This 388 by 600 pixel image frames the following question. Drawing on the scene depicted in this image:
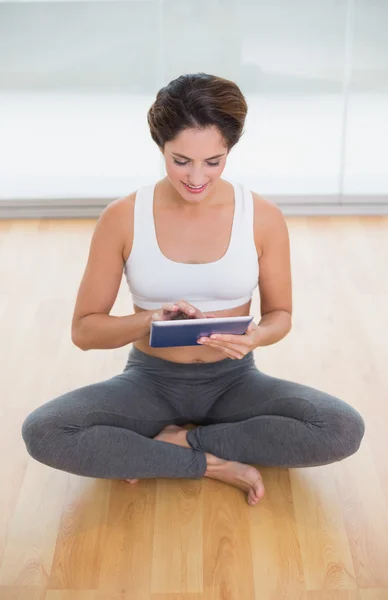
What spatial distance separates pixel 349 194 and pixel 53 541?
2629 mm

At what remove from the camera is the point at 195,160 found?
2.15 metres

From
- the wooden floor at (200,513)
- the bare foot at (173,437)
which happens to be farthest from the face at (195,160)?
the wooden floor at (200,513)

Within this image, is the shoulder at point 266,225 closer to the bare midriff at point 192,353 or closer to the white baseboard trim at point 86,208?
the bare midriff at point 192,353

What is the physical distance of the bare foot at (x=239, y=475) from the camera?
7.70 ft

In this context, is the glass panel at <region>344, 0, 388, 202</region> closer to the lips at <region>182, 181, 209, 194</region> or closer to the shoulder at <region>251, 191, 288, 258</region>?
the shoulder at <region>251, 191, 288, 258</region>

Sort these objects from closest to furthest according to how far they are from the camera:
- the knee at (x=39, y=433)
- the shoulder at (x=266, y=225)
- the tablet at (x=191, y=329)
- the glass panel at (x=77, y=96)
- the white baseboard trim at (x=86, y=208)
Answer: the tablet at (x=191, y=329) < the knee at (x=39, y=433) < the shoulder at (x=266, y=225) < the glass panel at (x=77, y=96) < the white baseboard trim at (x=86, y=208)

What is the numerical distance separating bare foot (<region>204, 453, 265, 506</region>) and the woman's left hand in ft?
1.13

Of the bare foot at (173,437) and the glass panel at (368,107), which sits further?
the glass panel at (368,107)

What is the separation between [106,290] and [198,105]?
557 millimetres

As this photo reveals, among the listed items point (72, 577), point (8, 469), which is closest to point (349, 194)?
point (8, 469)

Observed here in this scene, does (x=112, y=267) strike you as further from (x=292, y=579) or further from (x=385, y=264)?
(x=385, y=264)

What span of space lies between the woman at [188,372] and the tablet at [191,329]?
0.10m

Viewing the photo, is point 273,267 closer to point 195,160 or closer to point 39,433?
point 195,160

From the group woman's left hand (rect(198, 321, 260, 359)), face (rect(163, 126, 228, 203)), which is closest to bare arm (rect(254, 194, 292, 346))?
woman's left hand (rect(198, 321, 260, 359))
